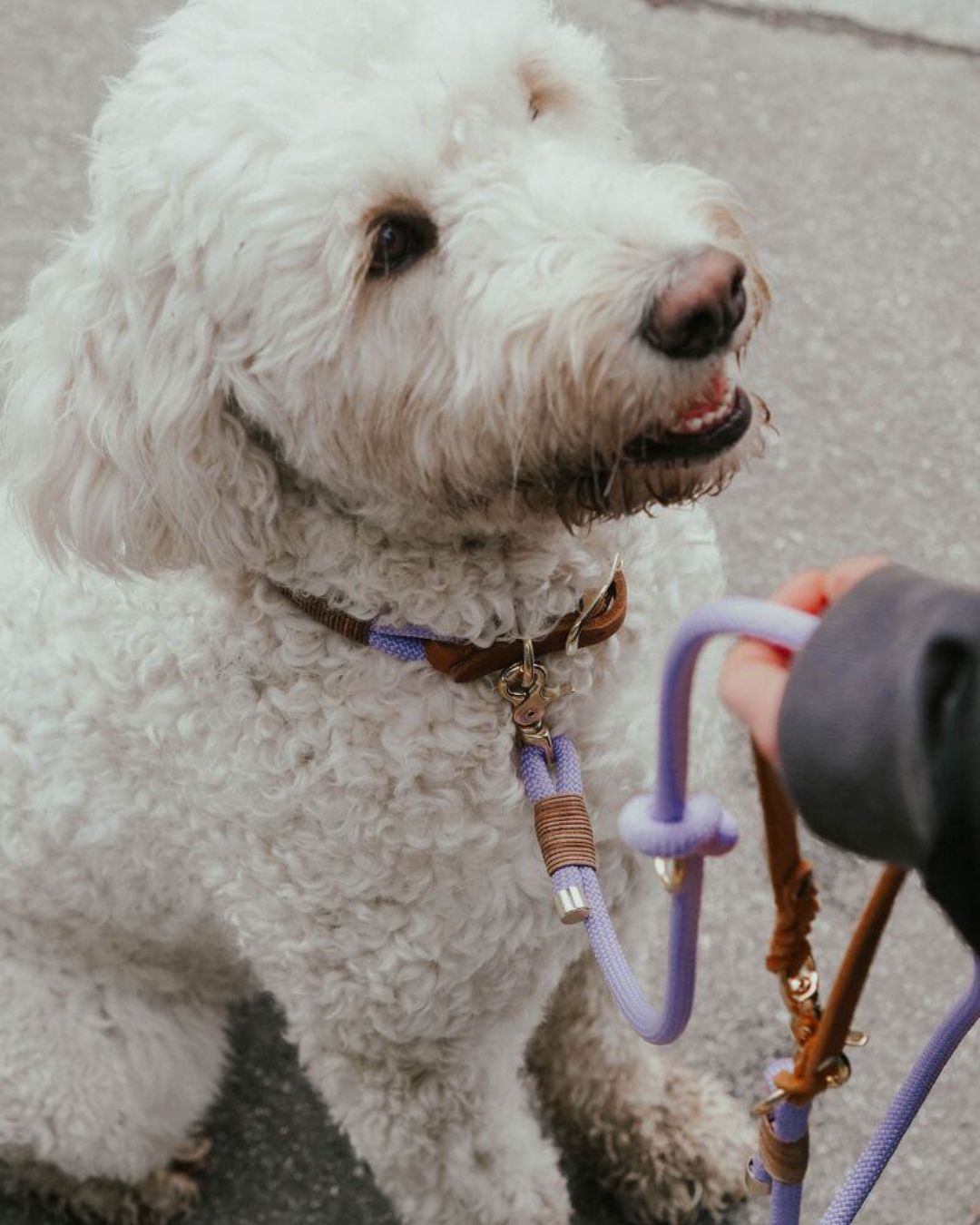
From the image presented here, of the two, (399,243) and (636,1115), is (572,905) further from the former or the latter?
(636,1115)

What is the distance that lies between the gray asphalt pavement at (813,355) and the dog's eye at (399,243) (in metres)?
0.58

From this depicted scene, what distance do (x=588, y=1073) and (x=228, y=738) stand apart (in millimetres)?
880

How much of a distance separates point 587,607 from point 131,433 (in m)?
0.51

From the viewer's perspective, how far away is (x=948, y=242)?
11.0ft

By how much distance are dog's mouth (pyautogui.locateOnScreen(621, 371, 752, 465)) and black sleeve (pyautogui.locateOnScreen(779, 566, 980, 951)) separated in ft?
1.68

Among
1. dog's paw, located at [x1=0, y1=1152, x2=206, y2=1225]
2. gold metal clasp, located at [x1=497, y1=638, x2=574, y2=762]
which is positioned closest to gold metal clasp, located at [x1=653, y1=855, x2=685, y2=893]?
gold metal clasp, located at [x1=497, y1=638, x2=574, y2=762]

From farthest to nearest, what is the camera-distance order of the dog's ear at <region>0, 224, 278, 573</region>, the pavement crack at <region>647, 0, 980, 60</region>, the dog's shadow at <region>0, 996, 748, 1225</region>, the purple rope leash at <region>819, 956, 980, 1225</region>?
1. the pavement crack at <region>647, 0, 980, 60</region>
2. the dog's shadow at <region>0, 996, 748, 1225</region>
3. the dog's ear at <region>0, 224, 278, 573</region>
4. the purple rope leash at <region>819, 956, 980, 1225</region>

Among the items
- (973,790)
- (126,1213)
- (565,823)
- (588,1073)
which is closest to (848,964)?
(973,790)

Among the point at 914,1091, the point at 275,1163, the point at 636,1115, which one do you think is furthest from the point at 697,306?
the point at 275,1163

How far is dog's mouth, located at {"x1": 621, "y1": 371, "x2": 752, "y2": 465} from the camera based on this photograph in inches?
53.2

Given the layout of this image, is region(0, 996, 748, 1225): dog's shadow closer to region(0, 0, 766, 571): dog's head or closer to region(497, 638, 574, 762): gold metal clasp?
region(497, 638, 574, 762): gold metal clasp

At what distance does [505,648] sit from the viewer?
158cm

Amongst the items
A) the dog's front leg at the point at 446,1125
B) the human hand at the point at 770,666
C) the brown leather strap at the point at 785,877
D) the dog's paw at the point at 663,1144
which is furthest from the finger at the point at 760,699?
the dog's paw at the point at 663,1144

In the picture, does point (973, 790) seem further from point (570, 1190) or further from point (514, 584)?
point (570, 1190)
